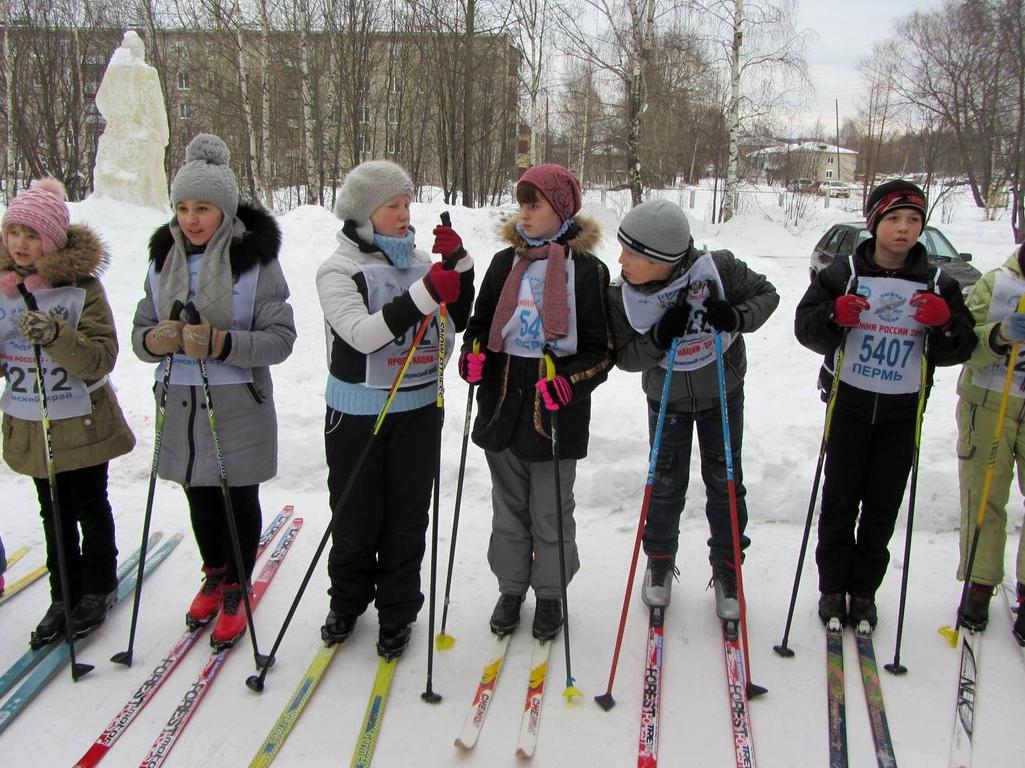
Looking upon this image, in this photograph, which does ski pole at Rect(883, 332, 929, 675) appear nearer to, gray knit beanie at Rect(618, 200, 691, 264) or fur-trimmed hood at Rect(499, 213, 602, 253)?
gray knit beanie at Rect(618, 200, 691, 264)

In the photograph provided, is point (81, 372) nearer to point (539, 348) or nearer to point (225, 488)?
point (225, 488)

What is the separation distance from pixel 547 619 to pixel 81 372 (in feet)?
6.77

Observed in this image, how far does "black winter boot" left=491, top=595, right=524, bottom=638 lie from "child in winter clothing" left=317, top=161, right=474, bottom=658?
1.10ft

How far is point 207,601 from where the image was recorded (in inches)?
112

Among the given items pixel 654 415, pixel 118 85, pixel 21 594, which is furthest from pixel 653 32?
pixel 21 594

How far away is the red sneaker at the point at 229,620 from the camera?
2699mm

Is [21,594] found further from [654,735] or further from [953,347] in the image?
[953,347]

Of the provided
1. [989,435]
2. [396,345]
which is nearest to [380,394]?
[396,345]

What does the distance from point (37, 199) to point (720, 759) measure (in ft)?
10.3

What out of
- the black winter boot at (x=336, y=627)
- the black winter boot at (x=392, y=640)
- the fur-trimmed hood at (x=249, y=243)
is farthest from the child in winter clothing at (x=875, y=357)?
the fur-trimmed hood at (x=249, y=243)

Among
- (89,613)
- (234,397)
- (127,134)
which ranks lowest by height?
(89,613)

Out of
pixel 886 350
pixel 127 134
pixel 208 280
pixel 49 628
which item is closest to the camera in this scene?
pixel 208 280

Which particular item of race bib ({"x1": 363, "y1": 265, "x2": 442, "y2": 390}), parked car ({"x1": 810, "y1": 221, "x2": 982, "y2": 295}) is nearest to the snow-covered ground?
race bib ({"x1": 363, "y1": 265, "x2": 442, "y2": 390})

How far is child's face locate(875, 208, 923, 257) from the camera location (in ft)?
7.97
